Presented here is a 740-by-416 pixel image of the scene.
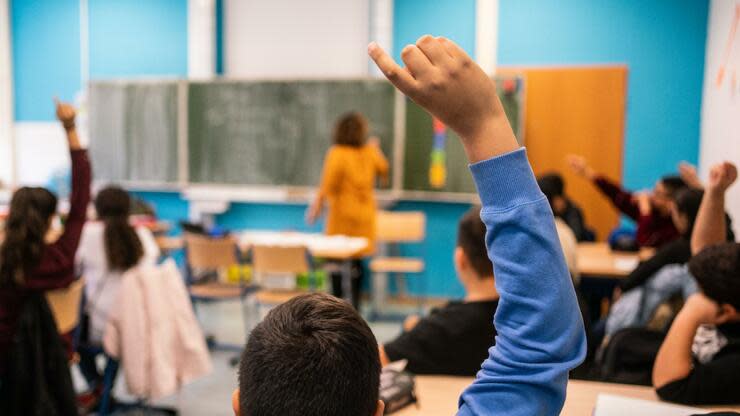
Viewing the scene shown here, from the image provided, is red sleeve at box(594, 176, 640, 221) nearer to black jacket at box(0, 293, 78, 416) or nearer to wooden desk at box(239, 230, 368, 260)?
wooden desk at box(239, 230, 368, 260)

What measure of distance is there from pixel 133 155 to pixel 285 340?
617 centimetres

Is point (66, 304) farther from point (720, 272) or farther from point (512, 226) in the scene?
point (512, 226)

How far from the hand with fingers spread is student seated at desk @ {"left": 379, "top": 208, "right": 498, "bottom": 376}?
1.08m

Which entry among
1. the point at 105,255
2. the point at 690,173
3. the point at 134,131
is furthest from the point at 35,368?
the point at 134,131

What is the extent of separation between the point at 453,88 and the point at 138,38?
6695 millimetres

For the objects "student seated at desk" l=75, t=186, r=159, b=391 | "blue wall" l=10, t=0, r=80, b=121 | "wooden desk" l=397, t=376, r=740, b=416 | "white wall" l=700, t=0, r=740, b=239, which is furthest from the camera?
"blue wall" l=10, t=0, r=80, b=121

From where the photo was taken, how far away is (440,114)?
1.89ft

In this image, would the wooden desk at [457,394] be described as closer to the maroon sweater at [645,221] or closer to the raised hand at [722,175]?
the raised hand at [722,175]

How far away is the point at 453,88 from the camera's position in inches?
21.8

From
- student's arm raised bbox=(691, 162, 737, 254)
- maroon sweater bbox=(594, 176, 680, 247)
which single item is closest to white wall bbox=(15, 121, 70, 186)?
maroon sweater bbox=(594, 176, 680, 247)

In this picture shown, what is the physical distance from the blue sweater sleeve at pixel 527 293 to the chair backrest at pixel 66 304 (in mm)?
2376

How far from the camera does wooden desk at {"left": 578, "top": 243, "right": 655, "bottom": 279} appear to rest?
3.37 m

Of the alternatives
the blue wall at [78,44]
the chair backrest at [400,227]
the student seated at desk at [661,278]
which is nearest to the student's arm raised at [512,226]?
the student seated at desk at [661,278]

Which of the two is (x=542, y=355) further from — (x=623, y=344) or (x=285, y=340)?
(x=623, y=344)
